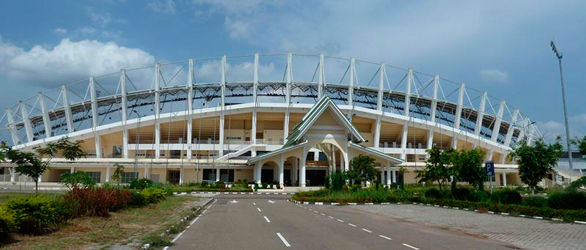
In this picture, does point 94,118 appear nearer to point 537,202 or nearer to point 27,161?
point 27,161

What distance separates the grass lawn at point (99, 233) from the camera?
10.1 meters

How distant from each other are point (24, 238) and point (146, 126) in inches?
2362

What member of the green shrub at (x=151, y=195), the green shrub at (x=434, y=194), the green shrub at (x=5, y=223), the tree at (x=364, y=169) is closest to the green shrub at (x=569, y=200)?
the green shrub at (x=434, y=194)

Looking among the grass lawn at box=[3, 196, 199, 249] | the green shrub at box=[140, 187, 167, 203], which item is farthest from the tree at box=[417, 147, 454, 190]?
the grass lawn at box=[3, 196, 199, 249]

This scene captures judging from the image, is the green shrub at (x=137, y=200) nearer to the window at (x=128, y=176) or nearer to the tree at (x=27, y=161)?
the tree at (x=27, y=161)

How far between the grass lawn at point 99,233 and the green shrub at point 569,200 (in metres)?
17.7

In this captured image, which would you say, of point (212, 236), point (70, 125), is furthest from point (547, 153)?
point (70, 125)

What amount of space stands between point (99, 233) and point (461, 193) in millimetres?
24230

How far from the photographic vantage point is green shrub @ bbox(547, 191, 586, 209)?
19484 mm

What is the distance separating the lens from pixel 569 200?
19.7 meters

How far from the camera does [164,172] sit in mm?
63750

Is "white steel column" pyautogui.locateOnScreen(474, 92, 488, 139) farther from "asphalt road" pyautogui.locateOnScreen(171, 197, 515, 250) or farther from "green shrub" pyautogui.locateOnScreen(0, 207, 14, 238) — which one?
"green shrub" pyautogui.locateOnScreen(0, 207, 14, 238)

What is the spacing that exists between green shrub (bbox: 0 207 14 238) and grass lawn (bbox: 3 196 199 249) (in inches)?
13.8

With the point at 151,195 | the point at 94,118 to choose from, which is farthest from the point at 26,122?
the point at 151,195
